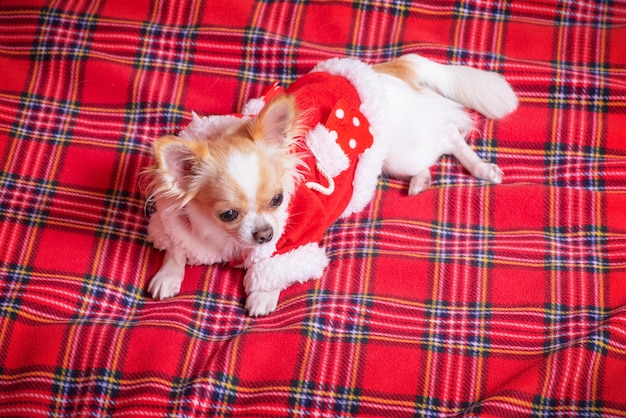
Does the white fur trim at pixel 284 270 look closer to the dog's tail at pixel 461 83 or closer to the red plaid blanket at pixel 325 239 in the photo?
the red plaid blanket at pixel 325 239

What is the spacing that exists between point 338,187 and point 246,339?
0.53 meters

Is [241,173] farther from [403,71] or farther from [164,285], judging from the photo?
[403,71]

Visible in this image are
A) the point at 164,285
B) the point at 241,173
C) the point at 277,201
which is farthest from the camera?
the point at 164,285

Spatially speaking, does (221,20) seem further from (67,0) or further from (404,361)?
(404,361)

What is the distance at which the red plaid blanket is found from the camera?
5.65 feet

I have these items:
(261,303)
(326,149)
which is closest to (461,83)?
(326,149)

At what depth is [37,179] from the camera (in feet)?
7.11

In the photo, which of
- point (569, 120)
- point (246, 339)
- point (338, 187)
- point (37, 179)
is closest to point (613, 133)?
point (569, 120)

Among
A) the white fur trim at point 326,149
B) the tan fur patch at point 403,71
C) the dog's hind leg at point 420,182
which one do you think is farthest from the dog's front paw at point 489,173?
the white fur trim at point 326,149

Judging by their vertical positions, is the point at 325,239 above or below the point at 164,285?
above

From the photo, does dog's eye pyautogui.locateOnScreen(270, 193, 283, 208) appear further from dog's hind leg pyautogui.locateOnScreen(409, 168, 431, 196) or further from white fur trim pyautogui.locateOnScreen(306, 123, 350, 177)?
dog's hind leg pyautogui.locateOnScreen(409, 168, 431, 196)

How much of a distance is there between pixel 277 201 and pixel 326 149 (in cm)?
22

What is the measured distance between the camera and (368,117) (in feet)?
6.57

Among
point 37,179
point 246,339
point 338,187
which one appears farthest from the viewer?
point 37,179
